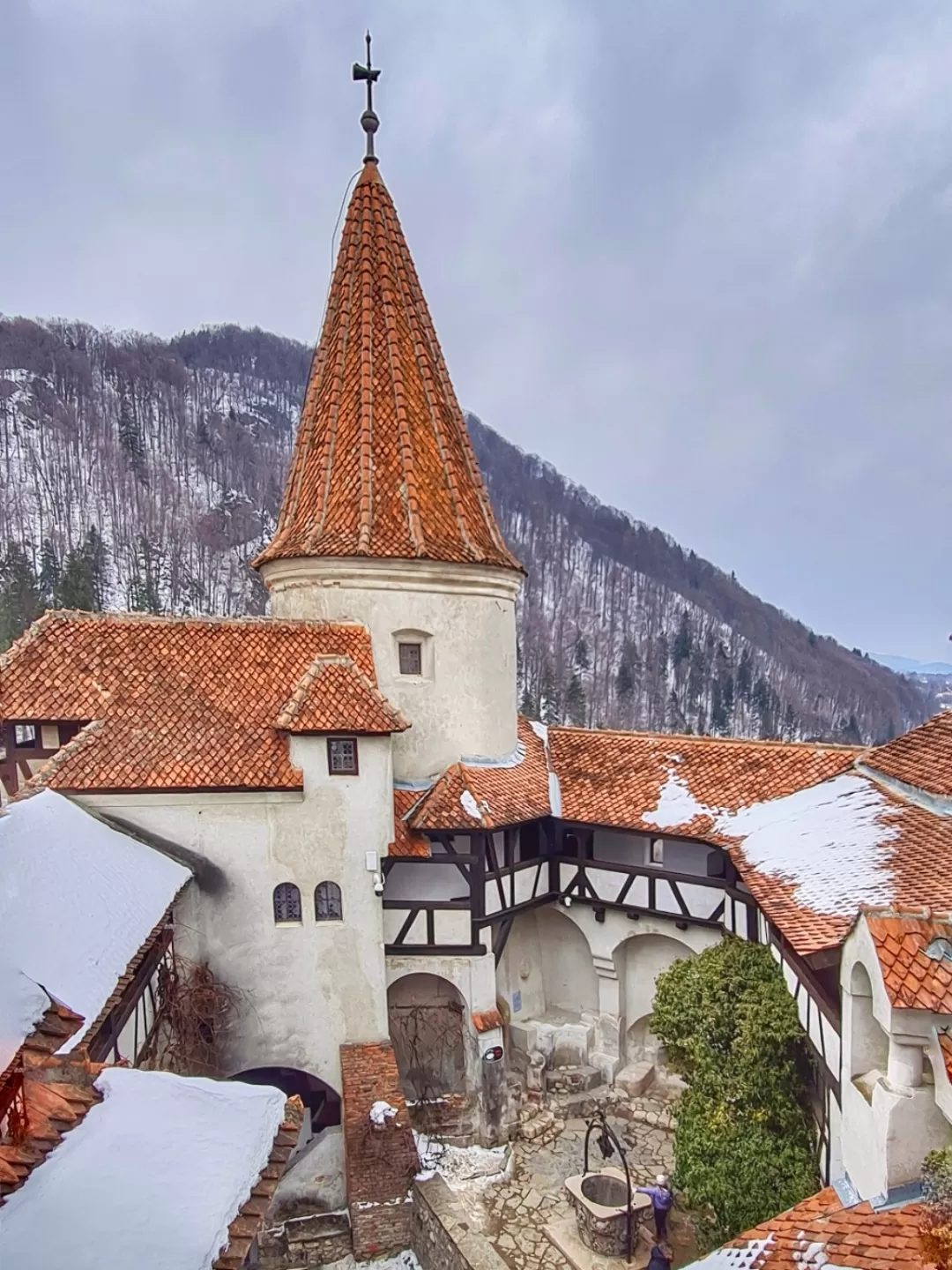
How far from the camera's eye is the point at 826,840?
34.3ft

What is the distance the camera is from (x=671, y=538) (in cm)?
13200

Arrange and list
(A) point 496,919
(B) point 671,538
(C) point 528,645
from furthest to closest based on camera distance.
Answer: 1. (B) point 671,538
2. (C) point 528,645
3. (A) point 496,919

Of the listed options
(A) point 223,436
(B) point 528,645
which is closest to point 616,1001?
(B) point 528,645

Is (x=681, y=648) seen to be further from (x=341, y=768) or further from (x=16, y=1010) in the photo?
(x=16, y=1010)

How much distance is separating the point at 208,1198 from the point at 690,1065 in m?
8.46

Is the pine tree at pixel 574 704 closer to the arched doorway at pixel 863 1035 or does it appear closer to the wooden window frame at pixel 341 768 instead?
the wooden window frame at pixel 341 768

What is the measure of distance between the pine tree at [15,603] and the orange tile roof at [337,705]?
28.3 m

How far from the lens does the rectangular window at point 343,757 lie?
11992 millimetres

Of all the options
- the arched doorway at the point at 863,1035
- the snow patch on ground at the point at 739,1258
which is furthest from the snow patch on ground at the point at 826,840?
the snow patch on ground at the point at 739,1258

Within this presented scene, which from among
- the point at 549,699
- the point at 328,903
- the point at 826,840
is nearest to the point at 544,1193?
the point at 328,903

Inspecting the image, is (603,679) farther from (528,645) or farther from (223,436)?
(223,436)

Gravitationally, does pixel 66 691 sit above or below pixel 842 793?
above

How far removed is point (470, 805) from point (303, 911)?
3228 millimetres

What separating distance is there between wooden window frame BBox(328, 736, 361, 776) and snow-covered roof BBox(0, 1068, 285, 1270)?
21.5ft
